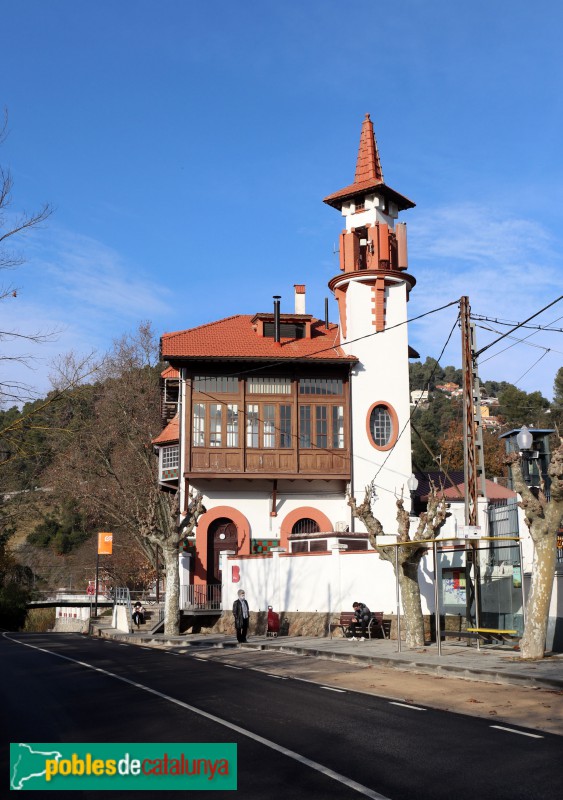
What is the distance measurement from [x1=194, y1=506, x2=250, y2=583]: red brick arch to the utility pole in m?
11.6

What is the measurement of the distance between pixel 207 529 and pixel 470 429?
43.6ft

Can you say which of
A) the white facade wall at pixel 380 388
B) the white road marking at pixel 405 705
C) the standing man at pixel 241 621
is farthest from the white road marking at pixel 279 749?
the white facade wall at pixel 380 388

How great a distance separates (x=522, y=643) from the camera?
56.5 ft

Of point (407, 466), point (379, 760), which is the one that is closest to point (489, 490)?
point (407, 466)

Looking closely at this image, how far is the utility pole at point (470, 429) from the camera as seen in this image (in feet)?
71.1

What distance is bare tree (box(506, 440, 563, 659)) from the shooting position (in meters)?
17.0

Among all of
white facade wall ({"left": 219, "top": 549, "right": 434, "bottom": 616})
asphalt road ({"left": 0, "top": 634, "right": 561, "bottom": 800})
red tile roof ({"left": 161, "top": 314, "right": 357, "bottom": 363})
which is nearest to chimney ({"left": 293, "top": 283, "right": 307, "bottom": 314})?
red tile roof ({"left": 161, "top": 314, "right": 357, "bottom": 363})

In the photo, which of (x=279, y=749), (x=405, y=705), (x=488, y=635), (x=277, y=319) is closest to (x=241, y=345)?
(x=277, y=319)

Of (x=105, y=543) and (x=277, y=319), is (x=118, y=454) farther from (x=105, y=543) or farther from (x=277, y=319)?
(x=277, y=319)

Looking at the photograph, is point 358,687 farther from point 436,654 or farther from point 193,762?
point 193,762

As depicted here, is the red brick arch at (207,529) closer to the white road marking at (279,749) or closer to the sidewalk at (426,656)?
the sidewalk at (426,656)

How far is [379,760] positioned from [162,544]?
2130cm

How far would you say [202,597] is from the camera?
31.5m
